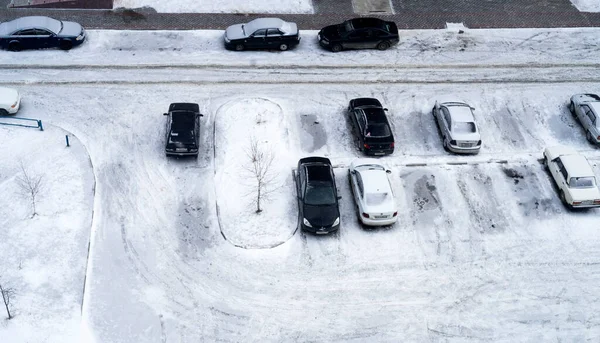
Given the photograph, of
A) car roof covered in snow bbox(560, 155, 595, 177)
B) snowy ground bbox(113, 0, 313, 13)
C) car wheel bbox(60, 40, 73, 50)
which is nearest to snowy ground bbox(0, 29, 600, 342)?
car wheel bbox(60, 40, 73, 50)

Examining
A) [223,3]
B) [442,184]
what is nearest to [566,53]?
[442,184]

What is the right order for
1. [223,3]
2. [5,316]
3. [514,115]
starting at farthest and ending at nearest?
[223,3] < [514,115] < [5,316]

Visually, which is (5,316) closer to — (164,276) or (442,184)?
(164,276)

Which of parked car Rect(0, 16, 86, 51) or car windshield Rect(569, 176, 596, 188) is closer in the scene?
car windshield Rect(569, 176, 596, 188)

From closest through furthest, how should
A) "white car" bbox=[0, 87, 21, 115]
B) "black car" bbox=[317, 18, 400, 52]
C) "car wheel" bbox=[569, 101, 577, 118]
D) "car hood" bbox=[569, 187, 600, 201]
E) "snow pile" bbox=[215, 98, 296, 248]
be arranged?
"snow pile" bbox=[215, 98, 296, 248]
"car hood" bbox=[569, 187, 600, 201]
"white car" bbox=[0, 87, 21, 115]
"car wheel" bbox=[569, 101, 577, 118]
"black car" bbox=[317, 18, 400, 52]

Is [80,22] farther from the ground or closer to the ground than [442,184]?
farther from the ground

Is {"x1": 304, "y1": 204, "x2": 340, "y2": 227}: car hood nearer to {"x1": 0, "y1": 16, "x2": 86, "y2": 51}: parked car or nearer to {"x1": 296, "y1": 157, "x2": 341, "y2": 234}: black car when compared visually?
{"x1": 296, "y1": 157, "x2": 341, "y2": 234}: black car

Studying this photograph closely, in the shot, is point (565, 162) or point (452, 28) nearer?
point (565, 162)
